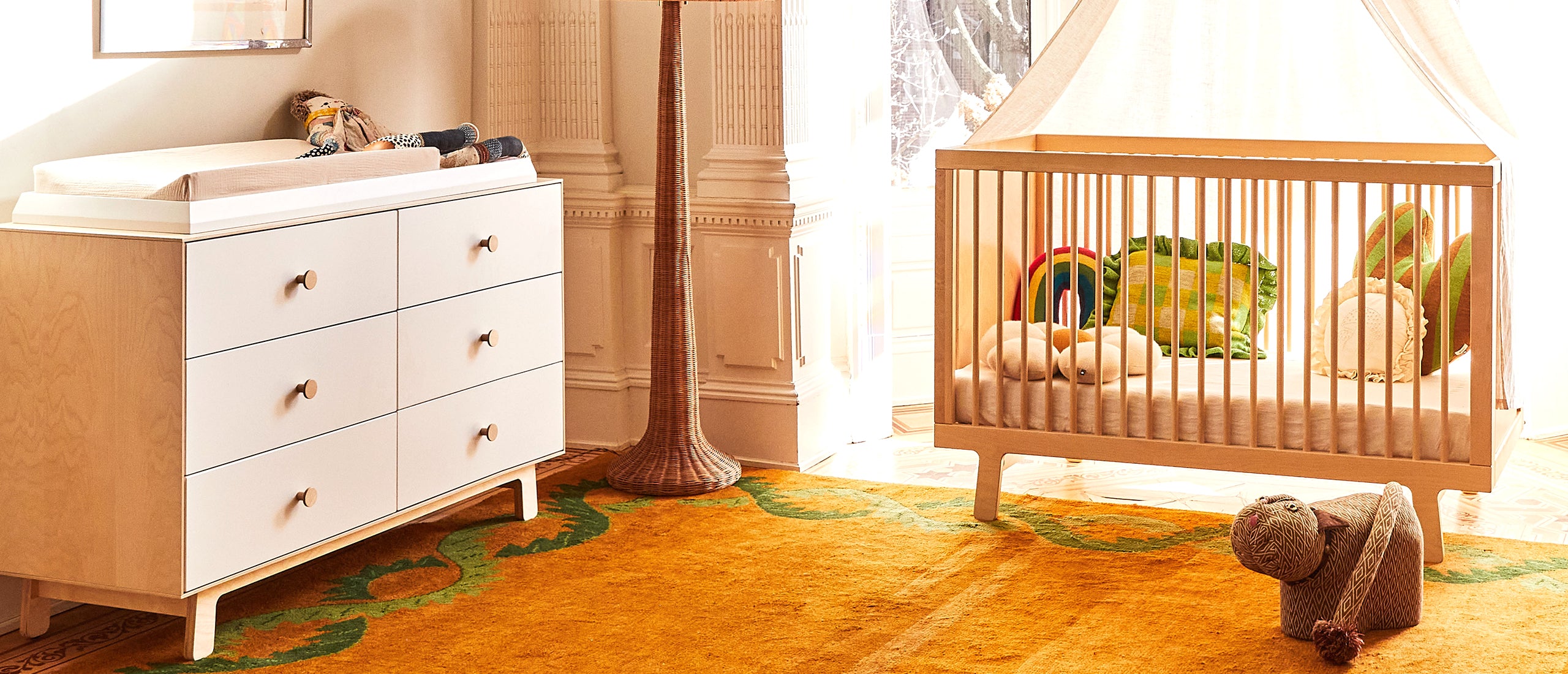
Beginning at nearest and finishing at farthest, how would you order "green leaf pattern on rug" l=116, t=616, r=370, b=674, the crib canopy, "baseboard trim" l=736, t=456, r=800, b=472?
"green leaf pattern on rug" l=116, t=616, r=370, b=674 → the crib canopy → "baseboard trim" l=736, t=456, r=800, b=472

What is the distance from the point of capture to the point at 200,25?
9.56 feet

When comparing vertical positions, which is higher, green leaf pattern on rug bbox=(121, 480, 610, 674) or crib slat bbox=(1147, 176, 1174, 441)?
crib slat bbox=(1147, 176, 1174, 441)

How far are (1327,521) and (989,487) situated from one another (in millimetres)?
915

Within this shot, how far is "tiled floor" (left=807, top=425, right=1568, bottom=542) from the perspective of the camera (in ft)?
10.8

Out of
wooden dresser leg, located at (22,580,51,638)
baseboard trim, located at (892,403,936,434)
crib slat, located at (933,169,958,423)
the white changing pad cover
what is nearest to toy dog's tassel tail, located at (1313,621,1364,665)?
crib slat, located at (933,169,958,423)

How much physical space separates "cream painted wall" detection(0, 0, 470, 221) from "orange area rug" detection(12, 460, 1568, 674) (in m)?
0.90

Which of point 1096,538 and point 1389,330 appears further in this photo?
point 1096,538

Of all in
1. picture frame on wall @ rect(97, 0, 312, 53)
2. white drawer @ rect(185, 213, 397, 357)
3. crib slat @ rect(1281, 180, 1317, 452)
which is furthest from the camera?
crib slat @ rect(1281, 180, 1317, 452)

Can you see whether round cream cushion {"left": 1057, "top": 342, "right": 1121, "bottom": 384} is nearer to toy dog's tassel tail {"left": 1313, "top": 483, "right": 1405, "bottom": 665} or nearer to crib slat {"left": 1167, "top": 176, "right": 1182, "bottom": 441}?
crib slat {"left": 1167, "top": 176, "right": 1182, "bottom": 441}

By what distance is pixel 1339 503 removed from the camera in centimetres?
258

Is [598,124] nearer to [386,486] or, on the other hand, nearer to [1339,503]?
[386,486]

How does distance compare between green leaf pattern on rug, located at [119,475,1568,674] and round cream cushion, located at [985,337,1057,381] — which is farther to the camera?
round cream cushion, located at [985,337,1057,381]

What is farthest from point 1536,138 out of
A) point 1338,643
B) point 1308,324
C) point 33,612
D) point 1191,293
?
point 33,612

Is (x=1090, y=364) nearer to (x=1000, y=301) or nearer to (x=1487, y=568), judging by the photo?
(x=1000, y=301)
